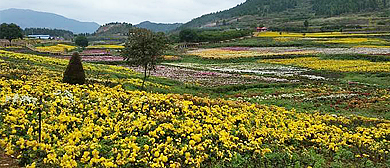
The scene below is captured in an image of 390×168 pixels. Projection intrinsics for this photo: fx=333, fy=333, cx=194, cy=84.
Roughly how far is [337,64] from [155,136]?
4574cm

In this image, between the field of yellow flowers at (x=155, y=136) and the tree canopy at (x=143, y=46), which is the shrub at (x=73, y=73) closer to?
the field of yellow flowers at (x=155, y=136)

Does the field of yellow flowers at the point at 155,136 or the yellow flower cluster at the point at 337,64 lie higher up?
the yellow flower cluster at the point at 337,64

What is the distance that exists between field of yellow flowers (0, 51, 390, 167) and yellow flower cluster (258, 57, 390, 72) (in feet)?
103

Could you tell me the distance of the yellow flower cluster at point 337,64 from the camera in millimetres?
44025

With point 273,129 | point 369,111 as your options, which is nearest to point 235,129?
point 273,129

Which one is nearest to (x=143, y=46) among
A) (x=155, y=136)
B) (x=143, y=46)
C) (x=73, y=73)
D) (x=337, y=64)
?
(x=143, y=46)

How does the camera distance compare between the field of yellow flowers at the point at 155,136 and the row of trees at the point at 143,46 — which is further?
the row of trees at the point at 143,46

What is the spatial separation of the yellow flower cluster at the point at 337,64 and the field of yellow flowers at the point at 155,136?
103 ft

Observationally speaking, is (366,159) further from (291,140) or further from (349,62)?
(349,62)

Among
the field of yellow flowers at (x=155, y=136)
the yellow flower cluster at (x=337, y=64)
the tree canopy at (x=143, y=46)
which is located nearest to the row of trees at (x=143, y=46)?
the tree canopy at (x=143, y=46)

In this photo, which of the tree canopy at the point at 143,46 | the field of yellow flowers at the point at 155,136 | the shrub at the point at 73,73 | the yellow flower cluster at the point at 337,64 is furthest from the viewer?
the yellow flower cluster at the point at 337,64

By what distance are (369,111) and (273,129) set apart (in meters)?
12.2

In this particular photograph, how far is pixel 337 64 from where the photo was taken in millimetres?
49938

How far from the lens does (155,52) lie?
26.9 m
